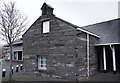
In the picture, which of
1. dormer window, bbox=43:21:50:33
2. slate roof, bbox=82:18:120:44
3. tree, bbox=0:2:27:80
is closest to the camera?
tree, bbox=0:2:27:80

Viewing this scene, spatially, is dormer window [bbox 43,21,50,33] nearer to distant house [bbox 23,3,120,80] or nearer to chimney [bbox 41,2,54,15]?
distant house [bbox 23,3,120,80]

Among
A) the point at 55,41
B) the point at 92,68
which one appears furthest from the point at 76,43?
the point at 92,68

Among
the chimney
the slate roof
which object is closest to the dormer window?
the chimney

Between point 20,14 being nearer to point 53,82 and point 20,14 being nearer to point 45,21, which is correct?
point 45,21

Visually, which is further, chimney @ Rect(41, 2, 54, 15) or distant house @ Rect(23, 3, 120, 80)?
chimney @ Rect(41, 2, 54, 15)

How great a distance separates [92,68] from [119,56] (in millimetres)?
3065

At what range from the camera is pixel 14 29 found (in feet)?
38.9

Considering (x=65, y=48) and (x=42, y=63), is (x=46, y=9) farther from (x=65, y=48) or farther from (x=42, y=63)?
(x=42, y=63)

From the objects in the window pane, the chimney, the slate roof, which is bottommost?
the window pane

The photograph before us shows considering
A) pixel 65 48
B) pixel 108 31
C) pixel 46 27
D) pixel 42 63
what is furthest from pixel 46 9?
pixel 108 31

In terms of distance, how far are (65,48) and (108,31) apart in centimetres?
549

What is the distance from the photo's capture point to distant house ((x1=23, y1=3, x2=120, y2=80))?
13164mm

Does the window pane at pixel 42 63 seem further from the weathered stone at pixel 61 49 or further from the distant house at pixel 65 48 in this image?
the weathered stone at pixel 61 49

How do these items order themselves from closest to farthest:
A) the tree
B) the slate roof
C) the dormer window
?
the tree
the slate roof
the dormer window
